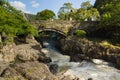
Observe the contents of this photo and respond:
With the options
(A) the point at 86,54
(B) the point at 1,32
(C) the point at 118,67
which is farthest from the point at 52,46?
(C) the point at 118,67

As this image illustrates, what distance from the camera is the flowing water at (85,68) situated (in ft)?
135

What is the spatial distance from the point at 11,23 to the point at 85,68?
21.5 meters

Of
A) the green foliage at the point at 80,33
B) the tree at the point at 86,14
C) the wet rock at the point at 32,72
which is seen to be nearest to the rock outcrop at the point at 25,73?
the wet rock at the point at 32,72

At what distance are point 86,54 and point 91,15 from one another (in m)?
29.2

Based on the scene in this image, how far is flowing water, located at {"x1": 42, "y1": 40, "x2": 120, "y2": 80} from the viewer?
135 ft

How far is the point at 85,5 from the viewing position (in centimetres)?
10031

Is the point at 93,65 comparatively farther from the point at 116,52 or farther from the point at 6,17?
the point at 6,17

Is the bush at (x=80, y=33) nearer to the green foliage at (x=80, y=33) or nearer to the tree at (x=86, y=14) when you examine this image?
the green foliage at (x=80, y=33)

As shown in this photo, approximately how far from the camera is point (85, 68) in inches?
1943

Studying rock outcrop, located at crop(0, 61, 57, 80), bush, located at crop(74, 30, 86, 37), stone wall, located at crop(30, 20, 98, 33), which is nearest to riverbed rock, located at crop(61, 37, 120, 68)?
bush, located at crop(74, 30, 86, 37)

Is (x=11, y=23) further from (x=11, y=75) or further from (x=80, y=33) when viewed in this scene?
(x=11, y=75)

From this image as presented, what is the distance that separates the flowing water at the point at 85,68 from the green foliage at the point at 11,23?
10024mm

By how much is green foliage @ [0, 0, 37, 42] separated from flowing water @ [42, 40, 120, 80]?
1002cm

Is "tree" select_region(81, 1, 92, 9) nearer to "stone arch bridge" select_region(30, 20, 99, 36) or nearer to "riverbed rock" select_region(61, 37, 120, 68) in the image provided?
"stone arch bridge" select_region(30, 20, 99, 36)
